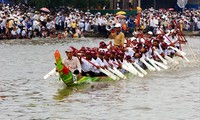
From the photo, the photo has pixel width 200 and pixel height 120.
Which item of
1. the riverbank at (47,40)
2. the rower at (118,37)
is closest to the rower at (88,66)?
the rower at (118,37)

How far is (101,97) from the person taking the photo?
17.7 metres

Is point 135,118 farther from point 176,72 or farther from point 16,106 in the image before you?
point 176,72

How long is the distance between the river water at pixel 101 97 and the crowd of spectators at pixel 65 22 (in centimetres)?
1323

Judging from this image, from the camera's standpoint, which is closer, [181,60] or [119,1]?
[181,60]

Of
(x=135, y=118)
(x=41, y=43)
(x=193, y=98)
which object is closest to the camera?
(x=135, y=118)

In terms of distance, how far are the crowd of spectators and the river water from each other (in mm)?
13233

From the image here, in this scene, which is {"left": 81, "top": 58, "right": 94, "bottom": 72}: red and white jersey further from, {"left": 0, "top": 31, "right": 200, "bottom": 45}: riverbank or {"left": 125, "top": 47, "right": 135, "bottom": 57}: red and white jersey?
{"left": 0, "top": 31, "right": 200, "bottom": 45}: riverbank

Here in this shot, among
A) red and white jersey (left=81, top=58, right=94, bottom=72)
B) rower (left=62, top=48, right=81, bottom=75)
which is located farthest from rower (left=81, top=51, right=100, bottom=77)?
rower (left=62, top=48, right=81, bottom=75)

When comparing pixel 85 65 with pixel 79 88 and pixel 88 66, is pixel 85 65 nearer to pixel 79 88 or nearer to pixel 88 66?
pixel 88 66

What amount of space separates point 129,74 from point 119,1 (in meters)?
34.8

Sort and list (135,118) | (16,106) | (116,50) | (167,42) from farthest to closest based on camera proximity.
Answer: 1. (167,42)
2. (116,50)
3. (16,106)
4. (135,118)

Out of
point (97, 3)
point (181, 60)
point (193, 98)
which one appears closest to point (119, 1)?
point (97, 3)

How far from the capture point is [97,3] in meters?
51.2

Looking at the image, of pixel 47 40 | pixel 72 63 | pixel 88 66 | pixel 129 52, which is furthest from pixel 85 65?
pixel 47 40
